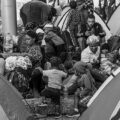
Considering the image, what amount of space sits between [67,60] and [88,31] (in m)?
1.01

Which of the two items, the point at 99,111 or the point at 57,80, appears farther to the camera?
the point at 57,80

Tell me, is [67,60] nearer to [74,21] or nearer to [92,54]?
[92,54]

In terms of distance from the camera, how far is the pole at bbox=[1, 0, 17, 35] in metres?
16.4

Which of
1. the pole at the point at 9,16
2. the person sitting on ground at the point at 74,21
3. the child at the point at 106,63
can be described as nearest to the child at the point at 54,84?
the child at the point at 106,63

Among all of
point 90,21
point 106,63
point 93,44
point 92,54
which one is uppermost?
point 90,21

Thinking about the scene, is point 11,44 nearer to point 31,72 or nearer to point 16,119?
point 31,72

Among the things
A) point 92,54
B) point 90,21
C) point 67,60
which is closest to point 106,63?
point 92,54

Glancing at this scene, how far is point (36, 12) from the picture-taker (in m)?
17.7

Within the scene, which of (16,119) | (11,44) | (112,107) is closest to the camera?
(112,107)

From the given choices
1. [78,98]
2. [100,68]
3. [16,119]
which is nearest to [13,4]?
[100,68]

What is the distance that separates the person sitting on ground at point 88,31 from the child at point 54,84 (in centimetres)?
287

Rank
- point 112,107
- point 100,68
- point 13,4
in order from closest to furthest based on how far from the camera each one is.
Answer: point 112,107 → point 100,68 → point 13,4

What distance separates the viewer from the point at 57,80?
11.9 m

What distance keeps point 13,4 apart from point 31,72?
4.27m
